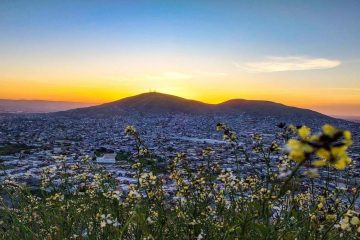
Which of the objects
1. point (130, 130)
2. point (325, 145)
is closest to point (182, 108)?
point (130, 130)

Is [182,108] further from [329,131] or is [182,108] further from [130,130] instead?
[329,131]

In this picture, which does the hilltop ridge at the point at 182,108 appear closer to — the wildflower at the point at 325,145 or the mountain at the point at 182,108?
the mountain at the point at 182,108

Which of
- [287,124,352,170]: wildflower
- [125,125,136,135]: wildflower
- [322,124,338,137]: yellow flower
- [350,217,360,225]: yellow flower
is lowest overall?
[350,217,360,225]: yellow flower

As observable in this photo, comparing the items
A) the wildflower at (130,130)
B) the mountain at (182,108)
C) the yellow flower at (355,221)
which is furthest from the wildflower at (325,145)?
the mountain at (182,108)

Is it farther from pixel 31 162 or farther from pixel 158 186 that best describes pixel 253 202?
pixel 31 162

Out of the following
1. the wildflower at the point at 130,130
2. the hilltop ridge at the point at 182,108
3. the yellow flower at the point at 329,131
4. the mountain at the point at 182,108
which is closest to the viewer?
the yellow flower at the point at 329,131

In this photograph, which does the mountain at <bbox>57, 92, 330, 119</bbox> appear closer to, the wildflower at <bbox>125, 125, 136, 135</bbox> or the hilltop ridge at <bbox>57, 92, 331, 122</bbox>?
the hilltop ridge at <bbox>57, 92, 331, 122</bbox>

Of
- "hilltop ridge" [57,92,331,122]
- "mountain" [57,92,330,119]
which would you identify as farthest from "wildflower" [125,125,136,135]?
"hilltop ridge" [57,92,331,122]

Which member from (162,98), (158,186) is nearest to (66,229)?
(158,186)
